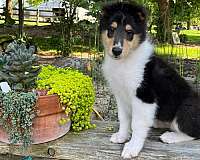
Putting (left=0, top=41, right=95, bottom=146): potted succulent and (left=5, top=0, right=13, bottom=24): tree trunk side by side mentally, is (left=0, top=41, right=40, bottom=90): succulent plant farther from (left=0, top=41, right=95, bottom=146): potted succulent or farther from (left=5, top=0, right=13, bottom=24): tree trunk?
(left=5, top=0, right=13, bottom=24): tree trunk

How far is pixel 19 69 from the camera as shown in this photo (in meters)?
1.96

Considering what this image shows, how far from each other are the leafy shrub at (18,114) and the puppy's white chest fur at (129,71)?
0.44m

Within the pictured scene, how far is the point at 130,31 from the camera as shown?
1.93 m

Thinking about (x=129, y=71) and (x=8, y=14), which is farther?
(x=8, y=14)

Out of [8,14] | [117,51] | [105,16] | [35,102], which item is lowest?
[35,102]

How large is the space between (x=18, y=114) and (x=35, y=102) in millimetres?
102

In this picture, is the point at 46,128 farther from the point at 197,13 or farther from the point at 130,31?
the point at 197,13

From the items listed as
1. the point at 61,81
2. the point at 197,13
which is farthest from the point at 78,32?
the point at 61,81

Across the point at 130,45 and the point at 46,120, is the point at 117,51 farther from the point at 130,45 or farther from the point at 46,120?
the point at 46,120

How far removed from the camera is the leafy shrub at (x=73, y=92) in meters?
2.00

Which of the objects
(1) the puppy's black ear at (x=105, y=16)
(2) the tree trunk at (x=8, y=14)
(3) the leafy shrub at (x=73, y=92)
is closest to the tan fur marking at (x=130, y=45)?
(1) the puppy's black ear at (x=105, y=16)

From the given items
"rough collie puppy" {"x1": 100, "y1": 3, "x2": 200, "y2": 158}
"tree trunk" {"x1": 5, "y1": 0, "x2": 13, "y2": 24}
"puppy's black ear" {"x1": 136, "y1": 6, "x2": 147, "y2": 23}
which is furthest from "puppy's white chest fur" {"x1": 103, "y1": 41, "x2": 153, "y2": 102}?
"tree trunk" {"x1": 5, "y1": 0, "x2": 13, "y2": 24}

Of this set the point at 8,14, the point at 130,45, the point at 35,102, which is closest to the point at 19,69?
the point at 35,102

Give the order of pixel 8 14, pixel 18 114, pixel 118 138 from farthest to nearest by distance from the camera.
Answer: pixel 8 14 < pixel 118 138 < pixel 18 114
